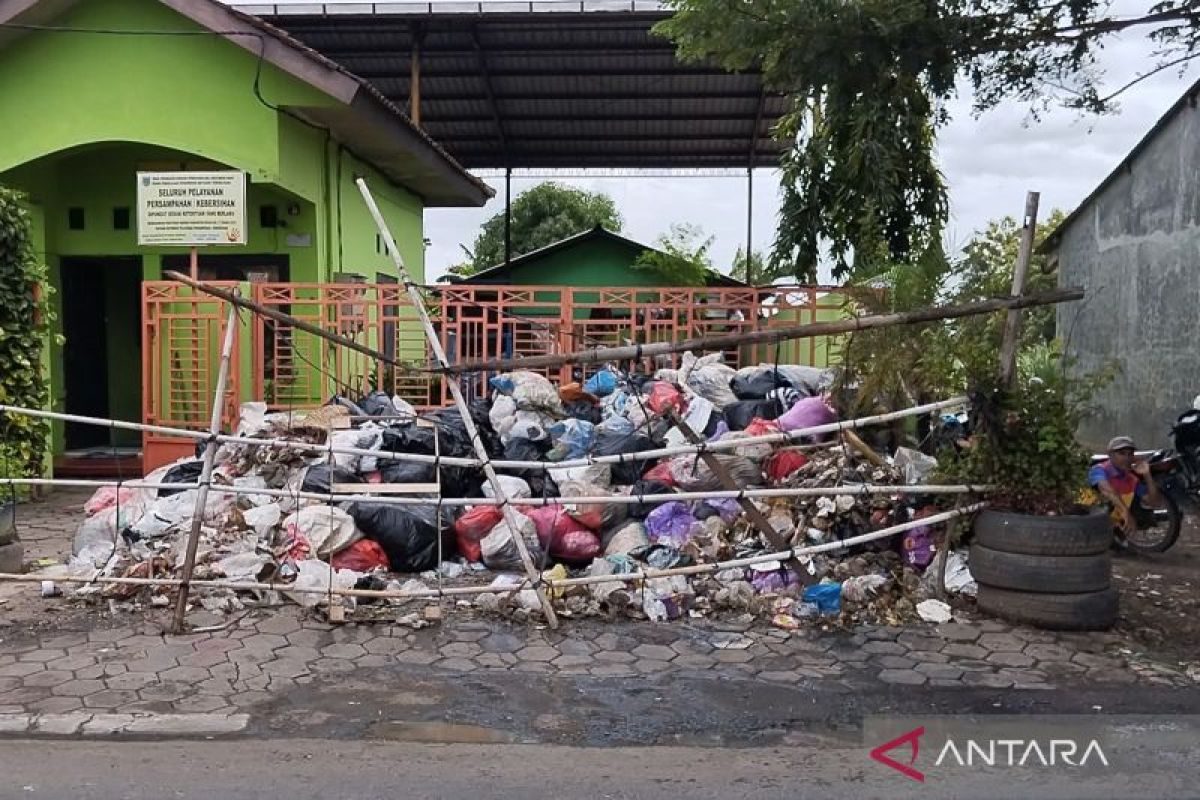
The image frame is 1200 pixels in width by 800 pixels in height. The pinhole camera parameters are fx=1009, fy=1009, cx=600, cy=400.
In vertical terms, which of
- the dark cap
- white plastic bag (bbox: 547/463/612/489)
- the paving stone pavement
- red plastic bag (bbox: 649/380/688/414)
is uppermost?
red plastic bag (bbox: 649/380/688/414)

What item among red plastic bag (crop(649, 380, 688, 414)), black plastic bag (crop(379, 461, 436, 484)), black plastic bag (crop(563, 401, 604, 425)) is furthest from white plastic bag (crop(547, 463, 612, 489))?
black plastic bag (crop(563, 401, 604, 425))

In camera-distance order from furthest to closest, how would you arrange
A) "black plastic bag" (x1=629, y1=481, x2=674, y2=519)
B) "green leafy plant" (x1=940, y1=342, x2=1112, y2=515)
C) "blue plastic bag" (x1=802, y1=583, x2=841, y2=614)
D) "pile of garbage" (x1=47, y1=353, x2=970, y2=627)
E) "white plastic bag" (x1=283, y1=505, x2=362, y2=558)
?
1. "black plastic bag" (x1=629, y1=481, x2=674, y2=519)
2. "white plastic bag" (x1=283, y1=505, x2=362, y2=558)
3. "pile of garbage" (x1=47, y1=353, x2=970, y2=627)
4. "blue plastic bag" (x1=802, y1=583, x2=841, y2=614)
5. "green leafy plant" (x1=940, y1=342, x2=1112, y2=515)

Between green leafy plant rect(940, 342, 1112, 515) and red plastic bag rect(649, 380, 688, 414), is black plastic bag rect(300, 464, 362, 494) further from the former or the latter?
green leafy plant rect(940, 342, 1112, 515)

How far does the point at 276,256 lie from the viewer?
12227 millimetres

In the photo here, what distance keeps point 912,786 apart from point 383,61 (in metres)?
15.5

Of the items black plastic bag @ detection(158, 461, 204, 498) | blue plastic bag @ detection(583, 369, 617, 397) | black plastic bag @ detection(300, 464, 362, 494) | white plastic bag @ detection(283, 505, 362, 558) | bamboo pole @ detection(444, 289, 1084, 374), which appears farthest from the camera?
blue plastic bag @ detection(583, 369, 617, 397)

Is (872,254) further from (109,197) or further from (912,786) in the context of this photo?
(109,197)

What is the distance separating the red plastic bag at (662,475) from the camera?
305 inches

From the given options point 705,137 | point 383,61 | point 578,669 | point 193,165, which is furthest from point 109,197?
point 705,137

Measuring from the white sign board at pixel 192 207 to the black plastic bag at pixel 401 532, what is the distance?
14.9 feet

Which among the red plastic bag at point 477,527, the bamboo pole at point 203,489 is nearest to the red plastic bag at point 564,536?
the red plastic bag at point 477,527

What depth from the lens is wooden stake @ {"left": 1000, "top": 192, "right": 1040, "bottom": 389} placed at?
596cm

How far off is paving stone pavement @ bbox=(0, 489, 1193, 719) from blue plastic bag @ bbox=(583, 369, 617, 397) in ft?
12.4

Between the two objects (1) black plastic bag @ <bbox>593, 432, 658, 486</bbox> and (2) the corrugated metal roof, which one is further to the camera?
(2) the corrugated metal roof
